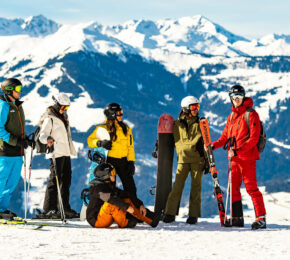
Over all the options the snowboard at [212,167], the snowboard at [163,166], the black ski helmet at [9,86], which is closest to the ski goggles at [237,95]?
the snowboard at [212,167]

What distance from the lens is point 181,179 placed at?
930 centimetres

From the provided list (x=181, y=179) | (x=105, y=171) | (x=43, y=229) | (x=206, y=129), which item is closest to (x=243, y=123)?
(x=206, y=129)

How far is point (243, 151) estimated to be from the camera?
8.51 metres

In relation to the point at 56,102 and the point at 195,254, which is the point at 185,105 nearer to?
the point at 56,102

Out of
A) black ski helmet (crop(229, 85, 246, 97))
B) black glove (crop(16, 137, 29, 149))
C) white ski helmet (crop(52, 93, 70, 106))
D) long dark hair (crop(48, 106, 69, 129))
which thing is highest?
black ski helmet (crop(229, 85, 246, 97))

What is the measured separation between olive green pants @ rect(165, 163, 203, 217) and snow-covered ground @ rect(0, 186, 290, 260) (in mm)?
942

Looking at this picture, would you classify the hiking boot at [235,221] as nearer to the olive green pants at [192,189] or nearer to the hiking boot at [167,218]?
the olive green pants at [192,189]

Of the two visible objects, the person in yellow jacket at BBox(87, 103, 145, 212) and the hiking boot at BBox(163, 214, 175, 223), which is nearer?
the person in yellow jacket at BBox(87, 103, 145, 212)

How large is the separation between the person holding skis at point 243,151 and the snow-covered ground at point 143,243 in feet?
1.80

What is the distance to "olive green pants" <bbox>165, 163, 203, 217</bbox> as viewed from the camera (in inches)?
364

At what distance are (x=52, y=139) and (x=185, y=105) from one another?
9.22 feet

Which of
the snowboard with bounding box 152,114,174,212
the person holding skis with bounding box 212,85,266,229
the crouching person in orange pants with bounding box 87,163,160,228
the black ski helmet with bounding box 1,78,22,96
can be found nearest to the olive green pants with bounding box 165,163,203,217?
the snowboard with bounding box 152,114,174,212

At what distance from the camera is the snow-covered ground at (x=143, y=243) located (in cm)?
577

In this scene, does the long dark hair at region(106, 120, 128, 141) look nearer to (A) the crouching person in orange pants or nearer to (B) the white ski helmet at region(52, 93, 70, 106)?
(A) the crouching person in orange pants
